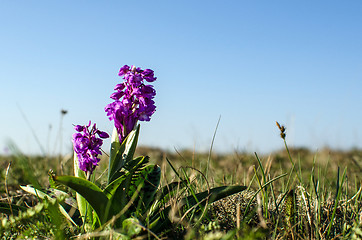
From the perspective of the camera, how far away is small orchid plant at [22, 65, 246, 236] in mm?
2164

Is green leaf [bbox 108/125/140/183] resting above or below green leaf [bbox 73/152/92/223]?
above

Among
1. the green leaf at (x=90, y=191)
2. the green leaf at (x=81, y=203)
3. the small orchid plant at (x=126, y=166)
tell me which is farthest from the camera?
the green leaf at (x=81, y=203)

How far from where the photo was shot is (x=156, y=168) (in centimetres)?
230

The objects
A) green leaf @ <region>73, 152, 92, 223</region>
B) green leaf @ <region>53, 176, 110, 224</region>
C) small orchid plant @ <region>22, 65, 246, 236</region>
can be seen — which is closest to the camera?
green leaf @ <region>53, 176, 110, 224</region>

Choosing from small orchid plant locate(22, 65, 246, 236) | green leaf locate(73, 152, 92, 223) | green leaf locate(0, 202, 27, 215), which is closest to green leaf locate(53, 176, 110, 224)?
small orchid plant locate(22, 65, 246, 236)

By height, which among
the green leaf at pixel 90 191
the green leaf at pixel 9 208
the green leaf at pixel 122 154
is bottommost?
the green leaf at pixel 9 208

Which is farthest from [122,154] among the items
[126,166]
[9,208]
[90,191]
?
[9,208]

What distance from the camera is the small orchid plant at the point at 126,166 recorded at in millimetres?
2164

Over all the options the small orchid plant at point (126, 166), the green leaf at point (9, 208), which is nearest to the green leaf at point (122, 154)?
the small orchid plant at point (126, 166)

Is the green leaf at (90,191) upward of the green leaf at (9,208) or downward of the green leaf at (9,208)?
upward

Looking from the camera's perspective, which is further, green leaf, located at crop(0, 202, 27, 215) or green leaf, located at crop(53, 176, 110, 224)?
green leaf, located at crop(0, 202, 27, 215)

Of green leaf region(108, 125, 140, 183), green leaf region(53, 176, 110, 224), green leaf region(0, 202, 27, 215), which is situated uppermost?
green leaf region(108, 125, 140, 183)

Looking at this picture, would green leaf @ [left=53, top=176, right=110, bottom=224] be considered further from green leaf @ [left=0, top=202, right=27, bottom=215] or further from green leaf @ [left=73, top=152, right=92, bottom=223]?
green leaf @ [left=0, top=202, right=27, bottom=215]

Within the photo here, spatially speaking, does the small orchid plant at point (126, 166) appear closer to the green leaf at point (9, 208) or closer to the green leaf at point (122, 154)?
the green leaf at point (122, 154)
